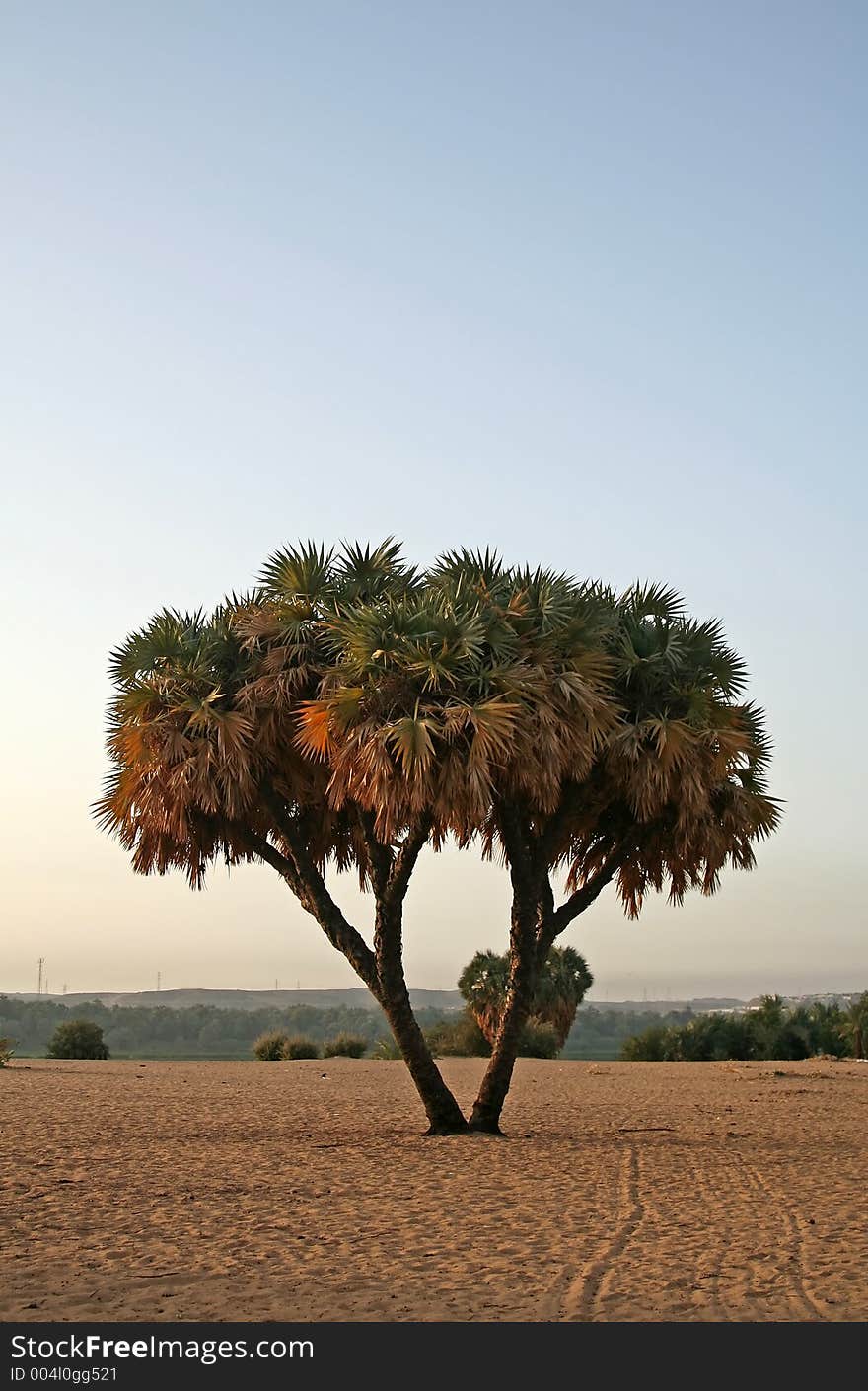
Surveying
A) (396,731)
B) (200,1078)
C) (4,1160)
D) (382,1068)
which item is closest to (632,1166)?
(396,731)

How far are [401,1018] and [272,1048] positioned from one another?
26.7m

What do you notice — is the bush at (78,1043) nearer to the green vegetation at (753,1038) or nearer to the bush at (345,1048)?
the bush at (345,1048)

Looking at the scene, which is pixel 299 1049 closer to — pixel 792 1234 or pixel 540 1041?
pixel 540 1041

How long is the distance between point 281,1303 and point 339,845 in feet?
39.5

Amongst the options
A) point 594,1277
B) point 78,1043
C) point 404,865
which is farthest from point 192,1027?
point 594,1277

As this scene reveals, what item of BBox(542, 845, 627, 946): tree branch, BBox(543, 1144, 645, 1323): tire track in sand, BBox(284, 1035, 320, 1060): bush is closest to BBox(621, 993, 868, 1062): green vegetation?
BBox(284, 1035, 320, 1060): bush

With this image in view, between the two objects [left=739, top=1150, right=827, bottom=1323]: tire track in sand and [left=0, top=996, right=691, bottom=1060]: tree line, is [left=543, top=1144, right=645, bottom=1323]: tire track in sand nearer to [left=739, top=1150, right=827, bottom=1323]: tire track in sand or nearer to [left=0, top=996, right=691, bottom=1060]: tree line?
[left=739, top=1150, right=827, bottom=1323]: tire track in sand

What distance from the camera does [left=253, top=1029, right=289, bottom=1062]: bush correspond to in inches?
1686

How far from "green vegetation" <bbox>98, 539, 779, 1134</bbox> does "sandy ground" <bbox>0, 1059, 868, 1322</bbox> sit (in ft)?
9.28

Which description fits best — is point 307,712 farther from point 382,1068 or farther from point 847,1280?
point 382,1068

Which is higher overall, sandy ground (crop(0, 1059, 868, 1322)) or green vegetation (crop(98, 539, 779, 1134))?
green vegetation (crop(98, 539, 779, 1134))

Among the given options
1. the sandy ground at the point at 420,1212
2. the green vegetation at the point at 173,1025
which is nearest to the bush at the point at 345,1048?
the sandy ground at the point at 420,1212

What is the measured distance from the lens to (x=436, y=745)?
1616 centimetres

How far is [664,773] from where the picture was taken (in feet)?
57.0
